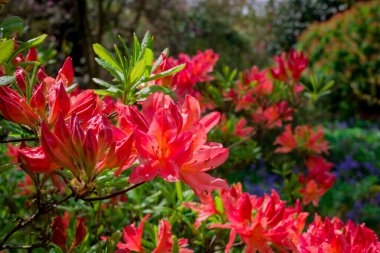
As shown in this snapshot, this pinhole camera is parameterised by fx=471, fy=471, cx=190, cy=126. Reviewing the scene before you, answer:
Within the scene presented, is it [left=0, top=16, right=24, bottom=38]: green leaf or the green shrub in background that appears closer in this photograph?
[left=0, top=16, right=24, bottom=38]: green leaf

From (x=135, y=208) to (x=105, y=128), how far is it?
87 cm

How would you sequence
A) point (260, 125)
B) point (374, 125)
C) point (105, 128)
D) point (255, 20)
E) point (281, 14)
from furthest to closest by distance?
point (255, 20), point (281, 14), point (374, 125), point (260, 125), point (105, 128)

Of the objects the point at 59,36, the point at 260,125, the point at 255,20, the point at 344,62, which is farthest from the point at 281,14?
the point at 260,125

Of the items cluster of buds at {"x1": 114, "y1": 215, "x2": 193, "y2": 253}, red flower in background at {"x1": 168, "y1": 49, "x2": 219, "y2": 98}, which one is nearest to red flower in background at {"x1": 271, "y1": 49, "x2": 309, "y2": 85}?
red flower in background at {"x1": 168, "y1": 49, "x2": 219, "y2": 98}

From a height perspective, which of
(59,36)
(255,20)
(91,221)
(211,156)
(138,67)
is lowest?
(255,20)

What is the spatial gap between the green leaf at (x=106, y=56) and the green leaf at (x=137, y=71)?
3cm

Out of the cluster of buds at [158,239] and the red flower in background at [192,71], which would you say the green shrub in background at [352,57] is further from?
the cluster of buds at [158,239]

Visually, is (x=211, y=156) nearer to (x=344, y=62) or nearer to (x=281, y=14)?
(x=344, y=62)

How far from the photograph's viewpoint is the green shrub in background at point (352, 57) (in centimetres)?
782

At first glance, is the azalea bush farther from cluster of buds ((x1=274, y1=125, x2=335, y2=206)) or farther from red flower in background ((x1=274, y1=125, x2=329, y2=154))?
red flower in background ((x1=274, y1=125, x2=329, y2=154))

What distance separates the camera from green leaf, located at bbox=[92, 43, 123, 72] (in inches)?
29.8

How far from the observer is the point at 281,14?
14.2 meters

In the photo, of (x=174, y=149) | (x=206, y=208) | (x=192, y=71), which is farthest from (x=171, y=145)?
(x=192, y=71)

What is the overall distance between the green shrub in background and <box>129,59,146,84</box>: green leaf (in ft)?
24.2
